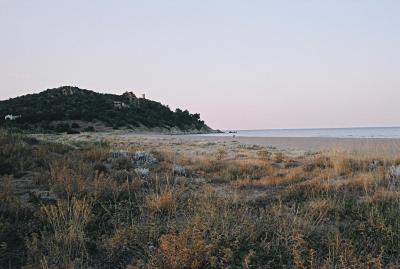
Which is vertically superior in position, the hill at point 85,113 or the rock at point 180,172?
the hill at point 85,113

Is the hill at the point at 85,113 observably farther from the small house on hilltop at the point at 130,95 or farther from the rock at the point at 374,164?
the rock at the point at 374,164

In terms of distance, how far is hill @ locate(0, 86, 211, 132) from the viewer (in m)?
53.4

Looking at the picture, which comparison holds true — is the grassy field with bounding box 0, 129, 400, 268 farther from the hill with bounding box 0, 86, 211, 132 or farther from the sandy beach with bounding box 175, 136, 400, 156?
the hill with bounding box 0, 86, 211, 132

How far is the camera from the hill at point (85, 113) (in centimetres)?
5338

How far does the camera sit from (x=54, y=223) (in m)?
4.68

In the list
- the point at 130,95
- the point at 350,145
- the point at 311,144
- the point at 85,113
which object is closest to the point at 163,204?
the point at 350,145

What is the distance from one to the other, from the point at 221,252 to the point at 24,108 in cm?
6993

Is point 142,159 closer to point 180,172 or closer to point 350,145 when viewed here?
point 180,172

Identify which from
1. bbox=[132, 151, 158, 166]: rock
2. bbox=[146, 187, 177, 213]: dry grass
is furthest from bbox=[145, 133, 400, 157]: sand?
bbox=[146, 187, 177, 213]: dry grass

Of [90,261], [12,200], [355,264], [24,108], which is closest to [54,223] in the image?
[90,261]

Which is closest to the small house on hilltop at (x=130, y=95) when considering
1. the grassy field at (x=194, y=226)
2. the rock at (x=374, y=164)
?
the rock at (x=374, y=164)

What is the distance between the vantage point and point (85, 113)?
61.9 metres

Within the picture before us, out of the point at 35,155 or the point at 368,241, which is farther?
the point at 35,155

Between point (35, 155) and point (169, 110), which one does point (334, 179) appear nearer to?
point (35, 155)
